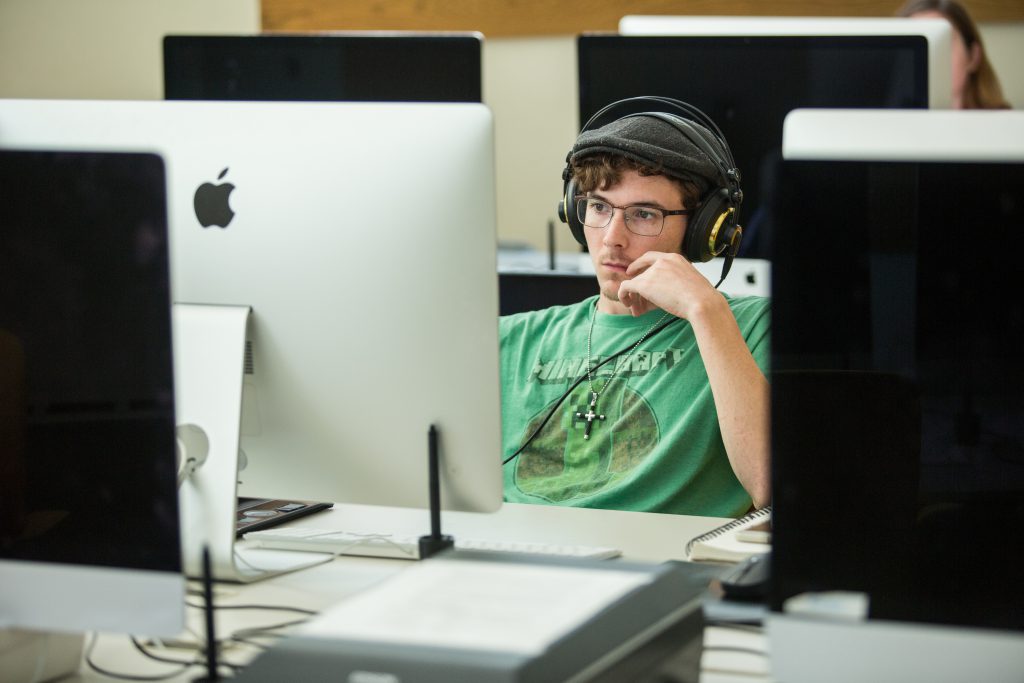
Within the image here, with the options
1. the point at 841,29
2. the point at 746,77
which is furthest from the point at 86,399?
the point at 841,29

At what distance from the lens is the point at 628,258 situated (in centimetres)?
169

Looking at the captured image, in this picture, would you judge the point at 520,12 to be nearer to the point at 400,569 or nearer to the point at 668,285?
the point at 668,285

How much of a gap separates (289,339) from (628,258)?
0.63 metres

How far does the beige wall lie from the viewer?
4.24 m

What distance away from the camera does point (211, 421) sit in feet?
3.98

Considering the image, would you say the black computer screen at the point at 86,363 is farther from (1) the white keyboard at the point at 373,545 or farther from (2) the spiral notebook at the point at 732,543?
(2) the spiral notebook at the point at 732,543

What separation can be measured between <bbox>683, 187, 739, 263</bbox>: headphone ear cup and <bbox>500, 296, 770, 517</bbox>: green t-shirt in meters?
0.10

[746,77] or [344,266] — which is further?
[746,77]

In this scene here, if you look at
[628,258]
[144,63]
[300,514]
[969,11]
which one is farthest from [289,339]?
[144,63]

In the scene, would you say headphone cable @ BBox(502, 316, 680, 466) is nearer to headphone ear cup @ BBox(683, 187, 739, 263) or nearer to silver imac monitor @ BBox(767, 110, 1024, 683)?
headphone ear cup @ BBox(683, 187, 739, 263)

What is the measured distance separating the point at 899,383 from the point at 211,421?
27.7 inches

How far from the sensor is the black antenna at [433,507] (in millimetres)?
1178

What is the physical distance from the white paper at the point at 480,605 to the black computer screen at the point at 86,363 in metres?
0.16

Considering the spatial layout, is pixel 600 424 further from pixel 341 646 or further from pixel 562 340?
pixel 341 646
